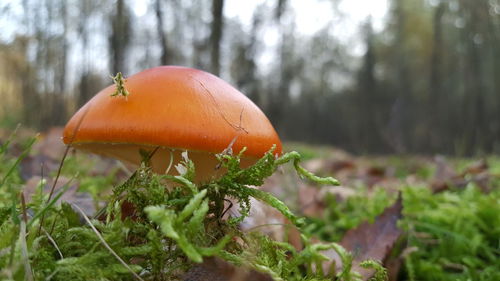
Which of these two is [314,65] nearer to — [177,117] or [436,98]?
[436,98]

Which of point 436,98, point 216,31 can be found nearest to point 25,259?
point 216,31

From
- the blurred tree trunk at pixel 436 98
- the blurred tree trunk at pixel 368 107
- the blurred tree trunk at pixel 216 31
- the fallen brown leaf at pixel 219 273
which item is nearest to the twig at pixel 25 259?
the fallen brown leaf at pixel 219 273

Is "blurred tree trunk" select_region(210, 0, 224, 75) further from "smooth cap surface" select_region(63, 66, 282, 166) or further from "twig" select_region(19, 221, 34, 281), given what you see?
"twig" select_region(19, 221, 34, 281)

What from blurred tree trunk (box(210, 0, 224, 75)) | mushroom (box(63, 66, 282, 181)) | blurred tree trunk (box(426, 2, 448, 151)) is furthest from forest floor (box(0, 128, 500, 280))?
blurred tree trunk (box(426, 2, 448, 151))

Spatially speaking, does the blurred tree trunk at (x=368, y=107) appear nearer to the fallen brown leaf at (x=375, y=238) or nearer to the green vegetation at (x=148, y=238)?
the fallen brown leaf at (x=375, y=238)

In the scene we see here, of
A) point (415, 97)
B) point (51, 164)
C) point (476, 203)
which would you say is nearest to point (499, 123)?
point (415, 97)

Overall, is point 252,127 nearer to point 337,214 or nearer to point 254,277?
point 254,277
